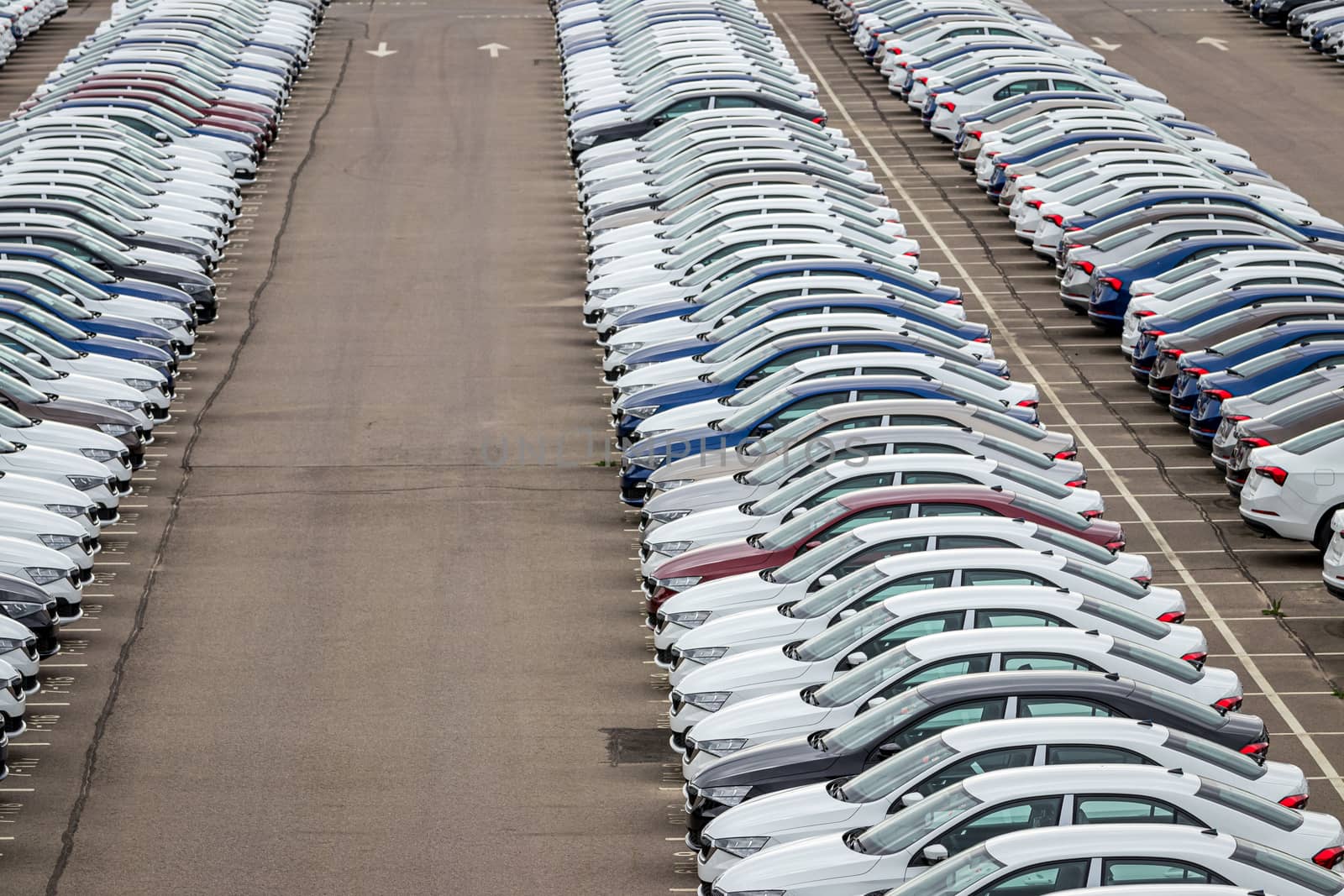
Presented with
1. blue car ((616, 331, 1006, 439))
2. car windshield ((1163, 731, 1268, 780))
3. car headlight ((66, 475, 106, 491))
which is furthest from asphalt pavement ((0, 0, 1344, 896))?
car windshield ((1163, 731, 1268, 780))

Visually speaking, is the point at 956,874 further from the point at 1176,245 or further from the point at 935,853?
the point at 1176,245

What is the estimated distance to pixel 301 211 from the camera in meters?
33.9

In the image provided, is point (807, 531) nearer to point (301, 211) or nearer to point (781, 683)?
point (781, 683)

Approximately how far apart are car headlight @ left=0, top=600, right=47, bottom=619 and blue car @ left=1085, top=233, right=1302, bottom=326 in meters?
14.9

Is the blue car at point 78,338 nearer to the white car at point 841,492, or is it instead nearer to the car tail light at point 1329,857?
the white car at point 841,492

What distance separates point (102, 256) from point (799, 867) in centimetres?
1747

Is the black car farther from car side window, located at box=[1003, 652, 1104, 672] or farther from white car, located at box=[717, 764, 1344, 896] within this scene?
white car, located at box=[717, 764, 1344, 896]

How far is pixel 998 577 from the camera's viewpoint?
16094 millimetres

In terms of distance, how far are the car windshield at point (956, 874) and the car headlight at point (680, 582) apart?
6.10 m

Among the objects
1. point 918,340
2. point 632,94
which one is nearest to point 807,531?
point 918,340

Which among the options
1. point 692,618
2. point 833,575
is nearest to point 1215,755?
point 833,575

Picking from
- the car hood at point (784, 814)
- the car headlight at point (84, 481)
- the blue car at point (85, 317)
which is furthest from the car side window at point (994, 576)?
the blue car at point (85, 317)

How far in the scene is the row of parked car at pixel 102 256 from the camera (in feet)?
63.2

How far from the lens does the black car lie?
553 inches
